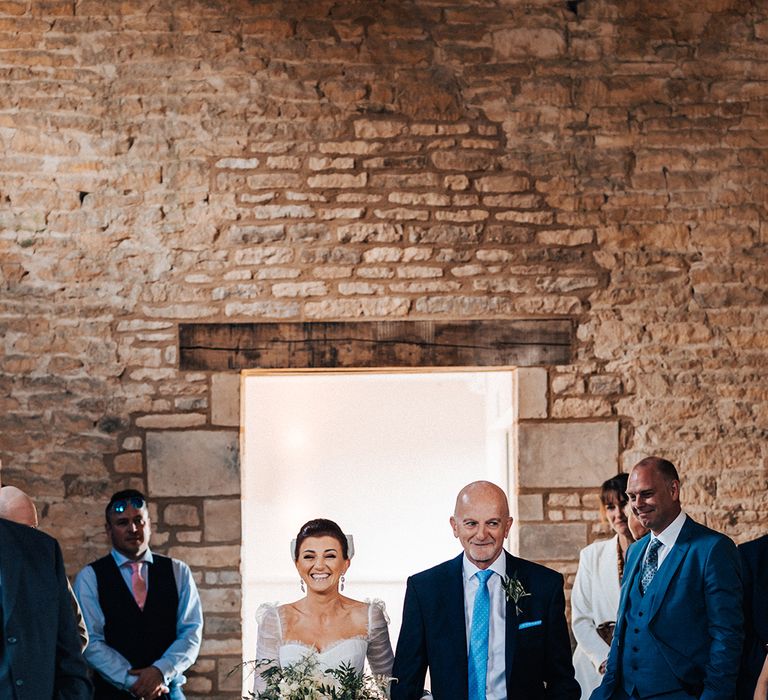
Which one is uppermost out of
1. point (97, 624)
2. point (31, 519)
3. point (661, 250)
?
point (661, 250)

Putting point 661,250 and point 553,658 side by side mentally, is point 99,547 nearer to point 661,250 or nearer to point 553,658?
point 553,658

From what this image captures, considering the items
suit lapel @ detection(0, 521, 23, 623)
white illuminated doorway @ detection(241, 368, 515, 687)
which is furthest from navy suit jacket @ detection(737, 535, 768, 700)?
white illuminated doorway @ detection(241, 368, 515, 687)

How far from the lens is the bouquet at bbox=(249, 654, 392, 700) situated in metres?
3.06

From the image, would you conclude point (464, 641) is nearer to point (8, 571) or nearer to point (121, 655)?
point (8, 571)

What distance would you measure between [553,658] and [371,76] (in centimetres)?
348

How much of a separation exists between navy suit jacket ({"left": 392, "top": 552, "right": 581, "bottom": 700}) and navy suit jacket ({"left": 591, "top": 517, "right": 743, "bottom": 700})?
49cm

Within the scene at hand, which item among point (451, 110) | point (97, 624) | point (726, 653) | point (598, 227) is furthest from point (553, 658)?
point (451, 110)

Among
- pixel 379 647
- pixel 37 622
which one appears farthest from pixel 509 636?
pixel 37 622

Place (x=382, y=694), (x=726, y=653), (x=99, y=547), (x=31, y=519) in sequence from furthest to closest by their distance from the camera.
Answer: (x=99, y=547)
(x=31, y=519)
(x=726, y=653)
(x=382, y=694)

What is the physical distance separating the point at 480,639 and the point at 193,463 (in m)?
2.50

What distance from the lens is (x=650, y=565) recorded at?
147 inches

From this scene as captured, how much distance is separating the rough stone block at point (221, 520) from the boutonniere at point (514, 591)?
236cm

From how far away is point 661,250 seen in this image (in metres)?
5.52

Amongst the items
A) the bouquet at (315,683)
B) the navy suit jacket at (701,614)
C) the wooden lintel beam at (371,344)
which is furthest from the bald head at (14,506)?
the navy suit jacket at (701,614)
